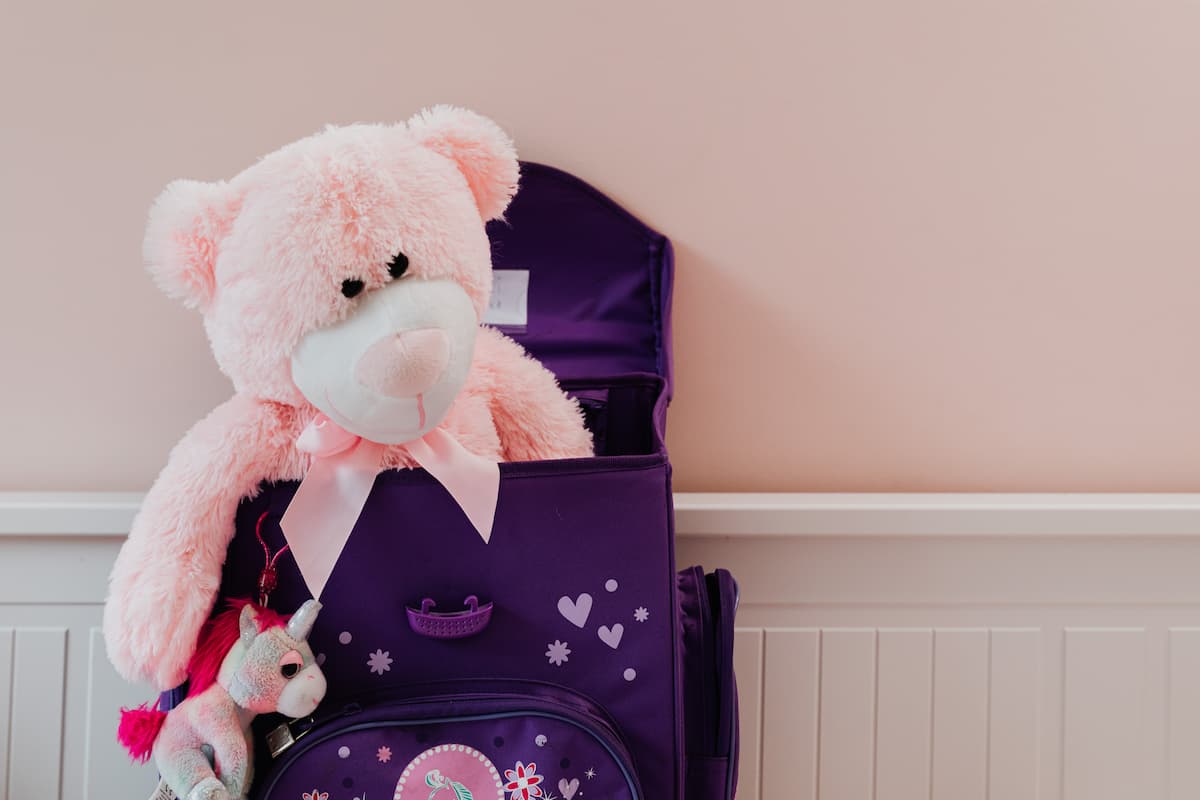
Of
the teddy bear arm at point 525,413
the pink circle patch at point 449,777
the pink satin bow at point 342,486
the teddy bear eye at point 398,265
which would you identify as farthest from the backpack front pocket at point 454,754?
the teddy bear eye at point 398,265

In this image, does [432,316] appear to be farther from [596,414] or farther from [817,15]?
[817,15]

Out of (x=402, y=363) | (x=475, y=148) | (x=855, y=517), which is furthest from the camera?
(x=855, y=517)

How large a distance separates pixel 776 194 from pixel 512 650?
58 cm

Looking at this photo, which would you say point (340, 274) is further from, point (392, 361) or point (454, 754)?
point (454, 754)

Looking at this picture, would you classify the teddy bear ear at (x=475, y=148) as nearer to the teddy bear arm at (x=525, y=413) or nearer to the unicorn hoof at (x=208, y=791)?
the teddy bear arm at (x=525, y=413)

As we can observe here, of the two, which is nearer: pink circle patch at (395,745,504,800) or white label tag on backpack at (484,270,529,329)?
pink circle patch at (395,745,504,800)

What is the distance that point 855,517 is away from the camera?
2.79ft

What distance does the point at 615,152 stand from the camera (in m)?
0.92

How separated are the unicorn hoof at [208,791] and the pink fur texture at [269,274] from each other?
0.08 m

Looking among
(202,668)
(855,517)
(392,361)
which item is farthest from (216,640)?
(855,517)

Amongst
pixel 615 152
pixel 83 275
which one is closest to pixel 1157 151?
pixel 615 152

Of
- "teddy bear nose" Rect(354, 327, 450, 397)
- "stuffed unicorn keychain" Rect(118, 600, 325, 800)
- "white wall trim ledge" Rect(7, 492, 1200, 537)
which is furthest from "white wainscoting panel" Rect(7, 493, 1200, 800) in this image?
"teddy bear nose" Rect(354, 327, 450, 397)

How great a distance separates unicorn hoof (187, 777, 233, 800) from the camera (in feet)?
1.98

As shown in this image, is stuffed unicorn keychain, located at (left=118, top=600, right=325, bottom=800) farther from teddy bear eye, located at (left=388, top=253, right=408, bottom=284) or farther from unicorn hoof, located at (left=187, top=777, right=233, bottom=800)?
teddy bear eye, located at (left=388, top=253, right=408, bottom=284)
